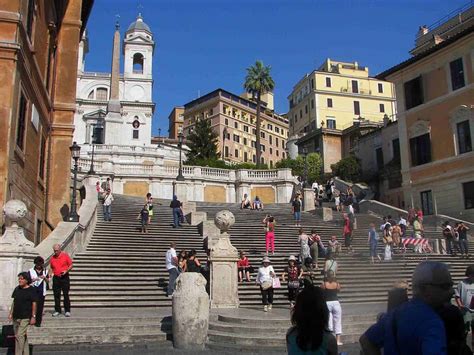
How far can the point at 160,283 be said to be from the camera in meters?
15.7

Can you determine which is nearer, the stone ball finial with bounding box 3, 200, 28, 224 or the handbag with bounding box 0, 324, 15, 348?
the handbag with bounding box 0, 324, 15, 348

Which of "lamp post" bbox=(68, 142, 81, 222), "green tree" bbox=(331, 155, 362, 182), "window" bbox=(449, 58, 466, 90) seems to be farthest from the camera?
"green tree" bbox=(331, 155, 362, 182)

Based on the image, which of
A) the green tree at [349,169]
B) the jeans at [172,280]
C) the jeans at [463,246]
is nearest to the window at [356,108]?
the green tree at [349,169]

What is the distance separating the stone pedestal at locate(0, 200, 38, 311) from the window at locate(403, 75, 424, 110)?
2964 centimetres

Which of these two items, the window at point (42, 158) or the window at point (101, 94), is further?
the window at point (101, 94)

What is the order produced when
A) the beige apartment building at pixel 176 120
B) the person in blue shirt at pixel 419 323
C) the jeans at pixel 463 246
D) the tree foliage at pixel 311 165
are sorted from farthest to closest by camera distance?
the beige apartment building at pixel 176 120, the tree foliage at pixel 311 165, the jeans at pixel 463 246, the person in blue shirt at pixel 419 323

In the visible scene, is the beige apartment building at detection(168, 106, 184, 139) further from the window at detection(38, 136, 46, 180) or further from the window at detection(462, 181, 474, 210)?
the window at detection(38, 136, 46, 180)

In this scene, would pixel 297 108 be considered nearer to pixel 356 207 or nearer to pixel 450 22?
pixel 450 22

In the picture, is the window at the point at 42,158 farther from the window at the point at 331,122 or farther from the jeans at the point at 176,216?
the window at the point at 331,122

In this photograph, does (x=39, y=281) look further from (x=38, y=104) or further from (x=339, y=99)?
(x=339, y=99)

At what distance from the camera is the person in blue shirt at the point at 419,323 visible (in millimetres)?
2957

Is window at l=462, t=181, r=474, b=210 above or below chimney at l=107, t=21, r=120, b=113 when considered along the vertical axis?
below

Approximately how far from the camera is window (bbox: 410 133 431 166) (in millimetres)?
33969

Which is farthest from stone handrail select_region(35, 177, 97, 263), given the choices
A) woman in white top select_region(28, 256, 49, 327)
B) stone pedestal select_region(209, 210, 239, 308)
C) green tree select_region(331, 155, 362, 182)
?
green tree select_region(331, 155, 362, 182)
